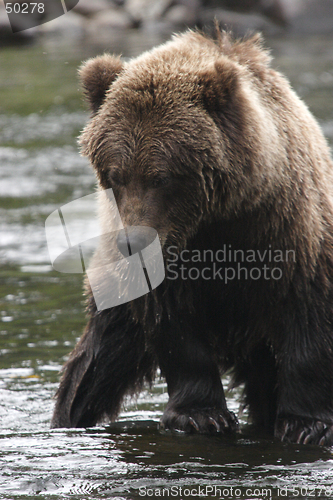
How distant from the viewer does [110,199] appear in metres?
4.46

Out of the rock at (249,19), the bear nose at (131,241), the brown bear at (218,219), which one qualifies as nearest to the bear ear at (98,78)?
the brown bear at (218,219)

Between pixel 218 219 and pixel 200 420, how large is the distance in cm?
118

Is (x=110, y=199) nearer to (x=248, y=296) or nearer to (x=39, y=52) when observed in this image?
(x=248, y=296)

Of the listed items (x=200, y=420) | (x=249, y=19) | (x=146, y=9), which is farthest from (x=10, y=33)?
(x=200, y=420)

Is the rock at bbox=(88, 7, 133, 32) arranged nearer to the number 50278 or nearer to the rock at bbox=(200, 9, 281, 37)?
the number 50278

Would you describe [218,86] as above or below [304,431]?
above

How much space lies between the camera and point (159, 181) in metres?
4.21

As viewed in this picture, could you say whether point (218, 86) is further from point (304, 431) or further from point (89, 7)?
point (89, 7)

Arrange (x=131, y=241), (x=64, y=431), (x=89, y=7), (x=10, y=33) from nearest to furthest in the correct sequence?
(x=131, y=241)
(x=64, y=431)
(x=10, y=33)
(x=89, y=7)

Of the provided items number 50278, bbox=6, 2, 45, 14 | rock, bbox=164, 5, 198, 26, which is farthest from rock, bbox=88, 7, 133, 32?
number 50278, bbox=6, 2, 45, 14

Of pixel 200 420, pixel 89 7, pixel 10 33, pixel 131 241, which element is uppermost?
pixel 89 7

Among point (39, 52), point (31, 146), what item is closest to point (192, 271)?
point (31, 146)

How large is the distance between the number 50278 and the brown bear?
2064 centimetres

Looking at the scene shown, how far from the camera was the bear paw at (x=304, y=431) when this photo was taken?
454cm
